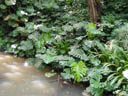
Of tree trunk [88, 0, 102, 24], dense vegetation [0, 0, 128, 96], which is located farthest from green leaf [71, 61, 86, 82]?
tree trunk [88, 0, 102, 24]

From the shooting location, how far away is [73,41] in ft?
12.5

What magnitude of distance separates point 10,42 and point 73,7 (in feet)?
7.49

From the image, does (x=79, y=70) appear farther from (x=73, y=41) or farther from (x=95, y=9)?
(x=95, y=9)

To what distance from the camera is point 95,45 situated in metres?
3.46

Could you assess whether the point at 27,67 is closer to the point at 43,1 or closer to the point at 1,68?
the point at 1,68

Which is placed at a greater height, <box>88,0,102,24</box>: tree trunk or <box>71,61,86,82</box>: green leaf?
<box>88,0,102,24</box>: tree trunk

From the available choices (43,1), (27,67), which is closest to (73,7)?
(43,1)

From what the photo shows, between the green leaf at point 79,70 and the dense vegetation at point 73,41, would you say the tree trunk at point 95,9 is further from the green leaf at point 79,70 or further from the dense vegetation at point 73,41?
the green leaf at point 79,70

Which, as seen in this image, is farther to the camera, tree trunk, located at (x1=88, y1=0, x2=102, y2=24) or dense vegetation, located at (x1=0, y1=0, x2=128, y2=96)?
tree trunk, located at (x1=88, y1=0, x2=102, y2=24)

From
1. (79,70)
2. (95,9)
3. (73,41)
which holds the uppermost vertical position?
(95,9)

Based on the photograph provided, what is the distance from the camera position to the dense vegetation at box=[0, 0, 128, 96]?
2869 mm

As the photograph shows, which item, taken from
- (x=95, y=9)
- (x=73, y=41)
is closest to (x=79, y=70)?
(x=73, y=41)

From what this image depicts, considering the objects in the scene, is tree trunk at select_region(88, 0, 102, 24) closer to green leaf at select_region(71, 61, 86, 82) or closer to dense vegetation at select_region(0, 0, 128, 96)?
dense vegetation at select_region(0, 0, 128, 96)

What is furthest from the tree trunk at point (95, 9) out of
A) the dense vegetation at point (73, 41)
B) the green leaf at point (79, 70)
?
the green leaf at point (79, 70)
